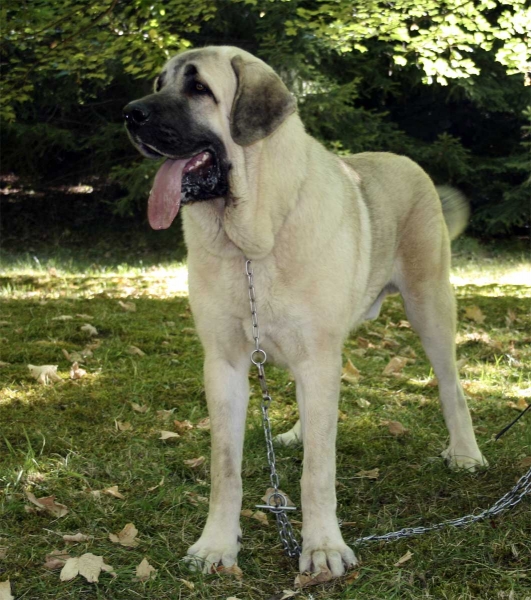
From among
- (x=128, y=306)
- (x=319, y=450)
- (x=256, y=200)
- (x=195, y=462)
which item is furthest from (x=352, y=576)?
(x=128, y=306)

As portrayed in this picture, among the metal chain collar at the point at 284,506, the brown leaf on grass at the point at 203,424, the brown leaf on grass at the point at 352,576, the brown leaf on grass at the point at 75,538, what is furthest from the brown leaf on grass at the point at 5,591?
the brown leaf on grass at the point at 203,424

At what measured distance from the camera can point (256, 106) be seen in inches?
116

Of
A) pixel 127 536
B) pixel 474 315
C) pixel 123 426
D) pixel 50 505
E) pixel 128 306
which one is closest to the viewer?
pixel 127 536

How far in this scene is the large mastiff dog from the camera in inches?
116

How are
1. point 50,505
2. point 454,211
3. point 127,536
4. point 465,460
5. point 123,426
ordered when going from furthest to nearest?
1. point 454,211
2. point 123,426
3. point 465,460
4. point 50,505
5. point 127,536

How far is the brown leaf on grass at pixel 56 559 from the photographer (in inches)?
113

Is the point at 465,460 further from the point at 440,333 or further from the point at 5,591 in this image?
the point at 5,591

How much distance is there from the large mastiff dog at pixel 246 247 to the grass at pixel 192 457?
210 mm

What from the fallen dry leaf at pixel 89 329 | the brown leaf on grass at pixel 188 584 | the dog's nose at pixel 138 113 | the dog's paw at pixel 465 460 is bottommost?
the fallen dry leaf at pixel 89 329

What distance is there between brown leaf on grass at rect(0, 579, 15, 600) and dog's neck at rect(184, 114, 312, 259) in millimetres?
1373

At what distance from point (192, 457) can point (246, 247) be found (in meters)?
1.37

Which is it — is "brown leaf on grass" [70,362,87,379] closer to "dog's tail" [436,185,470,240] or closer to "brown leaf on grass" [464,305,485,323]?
"dog's tail" [436,185,470,240]

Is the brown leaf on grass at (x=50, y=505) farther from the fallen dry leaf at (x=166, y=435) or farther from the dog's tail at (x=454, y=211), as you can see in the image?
the dog's tail at (x=454, y=211)

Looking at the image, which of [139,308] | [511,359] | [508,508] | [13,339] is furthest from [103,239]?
[508,508]
